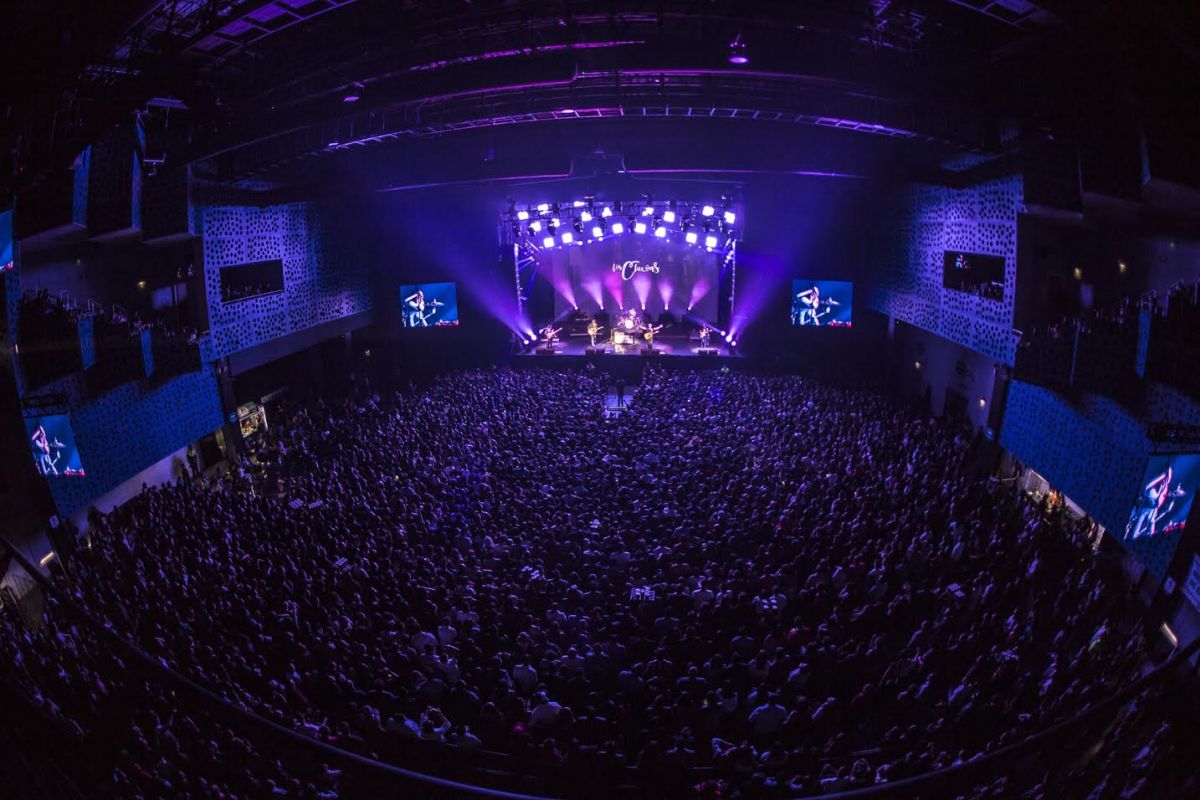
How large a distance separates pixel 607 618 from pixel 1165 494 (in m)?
6.81

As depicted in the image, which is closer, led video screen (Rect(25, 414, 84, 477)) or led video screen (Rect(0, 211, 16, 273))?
led video screen (Rect(0, 211, 16, 273))

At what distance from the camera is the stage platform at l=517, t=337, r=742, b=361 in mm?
21859

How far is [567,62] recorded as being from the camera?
896 centimetres

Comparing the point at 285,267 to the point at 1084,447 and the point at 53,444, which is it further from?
the point at 1084,447

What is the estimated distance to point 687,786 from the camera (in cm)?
550

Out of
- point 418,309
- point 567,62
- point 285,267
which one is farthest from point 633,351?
point 567,62

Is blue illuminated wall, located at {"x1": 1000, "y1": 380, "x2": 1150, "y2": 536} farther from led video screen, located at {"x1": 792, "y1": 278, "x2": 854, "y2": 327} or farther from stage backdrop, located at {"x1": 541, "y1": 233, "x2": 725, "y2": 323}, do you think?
stage backdrop, located at {"x1": 541, "y1": 233, "x2": 725, "y2": 323}

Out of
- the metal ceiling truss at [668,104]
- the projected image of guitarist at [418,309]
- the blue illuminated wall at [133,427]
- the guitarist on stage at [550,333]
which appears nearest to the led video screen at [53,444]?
the blue illuminated wall at [133,427]

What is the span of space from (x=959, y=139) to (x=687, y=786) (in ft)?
36.7

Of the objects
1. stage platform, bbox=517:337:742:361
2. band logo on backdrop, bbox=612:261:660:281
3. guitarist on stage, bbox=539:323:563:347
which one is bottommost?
stage platform, bbox=517:337:742:361

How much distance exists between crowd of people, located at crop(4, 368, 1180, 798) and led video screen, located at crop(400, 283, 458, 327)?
11.0 meters

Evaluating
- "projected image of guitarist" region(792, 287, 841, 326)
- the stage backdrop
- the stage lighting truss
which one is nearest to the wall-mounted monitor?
the stage lighting truss

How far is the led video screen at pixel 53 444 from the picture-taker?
9898mm

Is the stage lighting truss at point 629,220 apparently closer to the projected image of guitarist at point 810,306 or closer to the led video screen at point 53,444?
the projected image of guitarist at point 810,306
